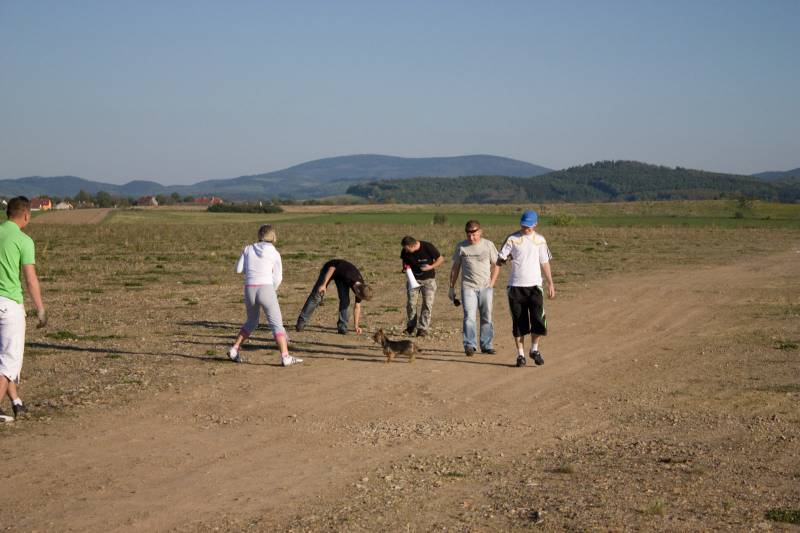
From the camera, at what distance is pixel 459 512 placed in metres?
6.21

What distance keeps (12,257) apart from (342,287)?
6611 millimetres

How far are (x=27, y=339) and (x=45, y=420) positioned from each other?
18.6 ft

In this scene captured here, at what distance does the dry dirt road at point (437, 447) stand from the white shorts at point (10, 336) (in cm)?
59

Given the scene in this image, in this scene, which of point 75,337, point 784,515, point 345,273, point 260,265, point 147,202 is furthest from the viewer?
point 147,202

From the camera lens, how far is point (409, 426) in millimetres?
8672

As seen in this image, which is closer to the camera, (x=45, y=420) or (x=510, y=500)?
(x=510, y=500)

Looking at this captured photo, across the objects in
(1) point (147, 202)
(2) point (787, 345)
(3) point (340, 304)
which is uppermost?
(1) point (147, 202)

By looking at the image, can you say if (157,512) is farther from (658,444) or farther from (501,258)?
(501,258)

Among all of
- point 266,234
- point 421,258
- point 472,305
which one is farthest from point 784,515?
point 421,258

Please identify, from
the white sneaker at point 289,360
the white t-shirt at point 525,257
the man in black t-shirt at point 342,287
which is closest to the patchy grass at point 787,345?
the white t-shirt at point 525,257

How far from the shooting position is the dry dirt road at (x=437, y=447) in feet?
20.3

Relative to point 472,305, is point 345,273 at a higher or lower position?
higher

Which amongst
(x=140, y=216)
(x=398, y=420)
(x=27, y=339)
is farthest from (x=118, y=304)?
(x=140, y=216)

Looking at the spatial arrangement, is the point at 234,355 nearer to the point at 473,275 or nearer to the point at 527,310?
the point at 473,275
